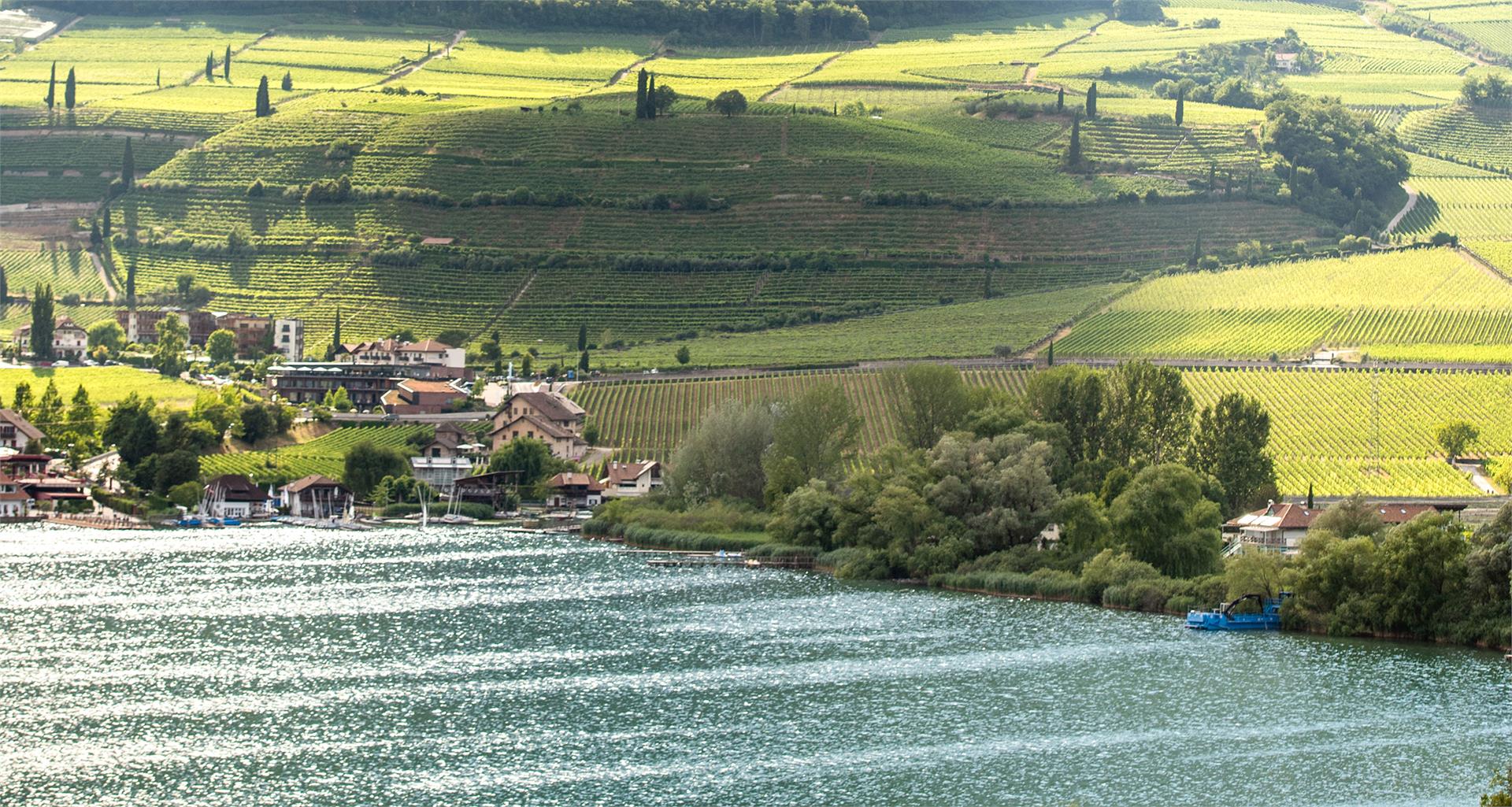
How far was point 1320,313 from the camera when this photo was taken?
388 feet

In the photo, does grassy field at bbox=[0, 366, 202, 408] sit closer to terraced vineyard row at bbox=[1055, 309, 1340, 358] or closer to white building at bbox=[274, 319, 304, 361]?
white building at bbox=[274, 319, 304, 361]

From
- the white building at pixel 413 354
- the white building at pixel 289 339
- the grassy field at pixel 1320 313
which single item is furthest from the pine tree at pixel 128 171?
the grassy field at pixel 1320 313

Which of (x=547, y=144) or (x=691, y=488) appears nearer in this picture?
(x=691, y=488)

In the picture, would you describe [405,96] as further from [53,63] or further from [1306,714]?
[1306,714]

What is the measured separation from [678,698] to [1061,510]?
2207 centimetres

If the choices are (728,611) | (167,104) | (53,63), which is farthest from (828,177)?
(728,611)

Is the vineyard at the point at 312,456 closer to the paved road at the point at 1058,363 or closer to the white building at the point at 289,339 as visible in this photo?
the paved road at the point at 1058,363

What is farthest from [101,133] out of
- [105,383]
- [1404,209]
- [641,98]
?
[1404,209]

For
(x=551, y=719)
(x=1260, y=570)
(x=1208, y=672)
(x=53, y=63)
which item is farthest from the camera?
(x=53, y=63)

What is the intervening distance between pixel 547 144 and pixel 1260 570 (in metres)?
91.5

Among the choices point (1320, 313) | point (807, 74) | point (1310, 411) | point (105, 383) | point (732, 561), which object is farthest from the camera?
point (807, 74)

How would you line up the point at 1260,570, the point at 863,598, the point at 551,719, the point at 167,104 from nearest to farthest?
the point at 551,719, the point at 1260,570, the point at 863,598, the point at 167,104

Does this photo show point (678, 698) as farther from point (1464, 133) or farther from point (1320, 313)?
point (1464, 133)

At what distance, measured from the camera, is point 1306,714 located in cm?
4734
